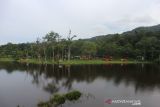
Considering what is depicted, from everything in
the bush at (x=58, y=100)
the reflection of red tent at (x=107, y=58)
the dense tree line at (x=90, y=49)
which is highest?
the dense tree line at (x=90, y=49)

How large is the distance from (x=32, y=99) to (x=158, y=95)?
41.9 feet

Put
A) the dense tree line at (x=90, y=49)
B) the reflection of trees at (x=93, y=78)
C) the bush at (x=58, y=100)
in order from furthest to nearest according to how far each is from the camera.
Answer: the dense tree line at (x=90, y=49) < the reflection of trees at (x=93, y=78) < the bush at (x=58, y=100)

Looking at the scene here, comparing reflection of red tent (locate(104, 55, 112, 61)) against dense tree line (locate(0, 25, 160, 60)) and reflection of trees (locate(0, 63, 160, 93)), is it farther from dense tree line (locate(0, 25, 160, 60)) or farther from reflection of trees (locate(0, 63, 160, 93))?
reflection of trees (locate(0, 63, 160, 93))

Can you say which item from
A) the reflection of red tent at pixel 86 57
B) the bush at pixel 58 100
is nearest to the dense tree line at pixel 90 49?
the reflection of red tent at pixel 86 57

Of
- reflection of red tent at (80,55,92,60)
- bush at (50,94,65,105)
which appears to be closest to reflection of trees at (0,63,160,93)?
bush at (50,94,65,105)

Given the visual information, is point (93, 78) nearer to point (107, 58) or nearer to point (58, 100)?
point (58, 100)

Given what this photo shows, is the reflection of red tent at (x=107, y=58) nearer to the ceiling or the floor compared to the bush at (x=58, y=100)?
nearer to the ceiling

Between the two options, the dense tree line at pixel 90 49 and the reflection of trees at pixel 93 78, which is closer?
the reflection of trees at pixel 93 78

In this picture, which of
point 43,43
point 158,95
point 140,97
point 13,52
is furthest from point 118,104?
point 13,52

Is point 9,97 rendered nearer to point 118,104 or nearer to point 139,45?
point 118,104

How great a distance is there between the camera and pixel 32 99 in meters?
22.5

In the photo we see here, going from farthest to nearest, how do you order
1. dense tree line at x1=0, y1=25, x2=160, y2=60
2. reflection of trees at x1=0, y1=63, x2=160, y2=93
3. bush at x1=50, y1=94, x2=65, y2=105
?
dense tree line at x1=0, y1=25, x2=160, y2=60, reflection of trees at x1=0, y1=63, x2=160, y2=93, bush at x1=50, y1=94, x2=65, y2=105

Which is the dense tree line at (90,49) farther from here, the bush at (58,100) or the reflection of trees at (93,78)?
the bush at (58,100)

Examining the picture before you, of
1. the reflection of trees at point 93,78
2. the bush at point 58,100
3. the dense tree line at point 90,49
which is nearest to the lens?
the bush at point 58,100
